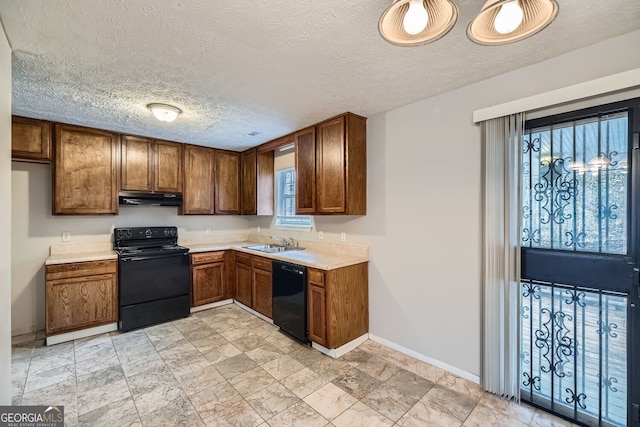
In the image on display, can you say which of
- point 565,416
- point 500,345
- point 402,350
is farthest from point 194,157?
point 565,416

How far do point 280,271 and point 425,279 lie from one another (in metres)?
1.60

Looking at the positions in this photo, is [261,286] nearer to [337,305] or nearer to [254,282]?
[254,282]

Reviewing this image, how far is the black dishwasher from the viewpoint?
2.97 m

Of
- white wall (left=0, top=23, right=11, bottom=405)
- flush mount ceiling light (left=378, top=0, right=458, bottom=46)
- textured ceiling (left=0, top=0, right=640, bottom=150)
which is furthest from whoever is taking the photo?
white wall (left=0, top=23, right=11, bottom=405)

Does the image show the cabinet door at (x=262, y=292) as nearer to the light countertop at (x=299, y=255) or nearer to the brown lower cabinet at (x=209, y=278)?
the light countertop at (x=299, y=255)

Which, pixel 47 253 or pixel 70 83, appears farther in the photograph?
pixel 47 253

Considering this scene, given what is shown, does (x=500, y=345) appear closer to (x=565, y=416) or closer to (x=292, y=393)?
(x=565, y=416)

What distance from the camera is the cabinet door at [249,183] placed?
448 centimetres

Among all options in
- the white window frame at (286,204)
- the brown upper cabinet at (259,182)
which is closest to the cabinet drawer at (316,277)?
the white window frame at (286,204)

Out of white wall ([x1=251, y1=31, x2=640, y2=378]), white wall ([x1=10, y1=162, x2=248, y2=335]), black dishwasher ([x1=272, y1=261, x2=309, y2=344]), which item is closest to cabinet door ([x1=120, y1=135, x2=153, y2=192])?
white wall ([x1=10, y1=162, x2=248, y2=335])

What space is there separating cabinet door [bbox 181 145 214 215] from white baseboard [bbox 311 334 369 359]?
269 centimetres

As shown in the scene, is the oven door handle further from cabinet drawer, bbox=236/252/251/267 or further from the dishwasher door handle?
the dishwasher door handle

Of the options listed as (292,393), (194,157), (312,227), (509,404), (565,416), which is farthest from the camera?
(194,157)

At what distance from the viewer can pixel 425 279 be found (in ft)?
8.70
